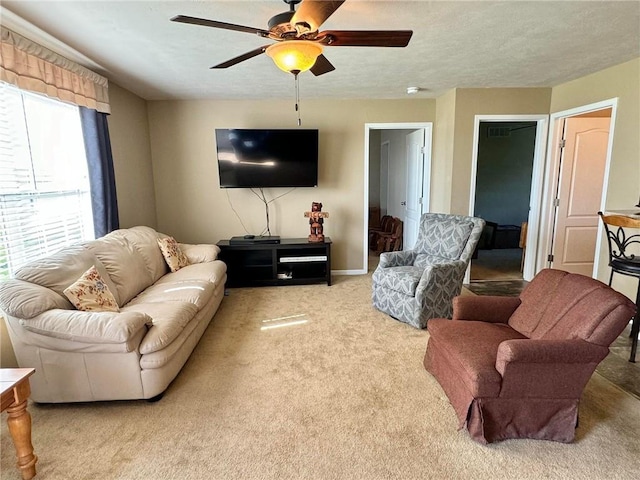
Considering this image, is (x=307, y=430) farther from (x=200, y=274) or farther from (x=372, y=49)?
(x=372, y=49)

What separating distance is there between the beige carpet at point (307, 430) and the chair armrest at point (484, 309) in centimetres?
54

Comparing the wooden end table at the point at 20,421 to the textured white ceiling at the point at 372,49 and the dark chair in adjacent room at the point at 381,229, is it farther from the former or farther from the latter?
the dark chair in adjacent room at the point at 381,229

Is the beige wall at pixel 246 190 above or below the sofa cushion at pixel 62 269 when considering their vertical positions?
above

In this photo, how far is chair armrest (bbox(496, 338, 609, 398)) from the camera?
173 centimetres

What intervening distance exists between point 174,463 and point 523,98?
4941 mm

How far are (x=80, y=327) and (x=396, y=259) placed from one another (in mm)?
2869

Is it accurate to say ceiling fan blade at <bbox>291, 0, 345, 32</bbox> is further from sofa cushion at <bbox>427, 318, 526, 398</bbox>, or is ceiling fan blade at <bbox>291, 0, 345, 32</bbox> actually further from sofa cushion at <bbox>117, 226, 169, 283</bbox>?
sofa cushion at <bbox>117, 226, 169, 283</bbox>

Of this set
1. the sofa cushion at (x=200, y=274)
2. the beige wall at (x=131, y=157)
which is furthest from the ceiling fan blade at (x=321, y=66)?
the beige wall at (x=131, y=157)

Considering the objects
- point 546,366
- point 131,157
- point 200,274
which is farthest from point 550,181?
point 131,157

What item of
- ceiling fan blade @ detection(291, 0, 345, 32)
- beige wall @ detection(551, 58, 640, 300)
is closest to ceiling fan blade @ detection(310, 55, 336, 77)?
ceiling fan blade @ detection(291, 0, 345, 32)

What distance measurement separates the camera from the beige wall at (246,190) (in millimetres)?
4527

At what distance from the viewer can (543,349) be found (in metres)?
1.73

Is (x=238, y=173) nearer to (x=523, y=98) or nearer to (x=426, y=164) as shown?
(x=426, y=164)

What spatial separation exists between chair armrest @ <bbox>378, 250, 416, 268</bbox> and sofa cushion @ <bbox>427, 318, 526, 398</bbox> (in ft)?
4.64
